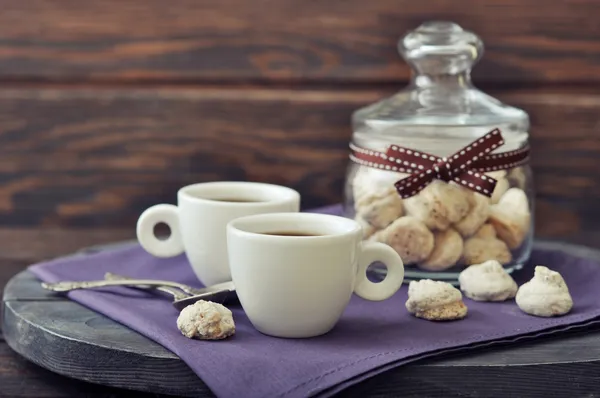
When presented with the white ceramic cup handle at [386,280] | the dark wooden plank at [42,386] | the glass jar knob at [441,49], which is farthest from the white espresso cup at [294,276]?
the glass jar knob at [441,49]

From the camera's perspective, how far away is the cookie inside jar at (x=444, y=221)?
91cm

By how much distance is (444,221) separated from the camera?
91cm

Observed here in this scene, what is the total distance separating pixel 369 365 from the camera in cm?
69

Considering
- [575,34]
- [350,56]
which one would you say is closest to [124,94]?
[350,56]

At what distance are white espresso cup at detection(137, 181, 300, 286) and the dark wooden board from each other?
133 millimetres

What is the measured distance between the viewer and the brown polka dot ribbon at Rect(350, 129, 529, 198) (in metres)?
0.92

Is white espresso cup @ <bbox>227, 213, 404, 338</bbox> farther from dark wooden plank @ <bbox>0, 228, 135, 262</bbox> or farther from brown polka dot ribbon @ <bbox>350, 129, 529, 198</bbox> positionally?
dark wooden plank @ <bbox>0, 228, 135, 262</bbox>

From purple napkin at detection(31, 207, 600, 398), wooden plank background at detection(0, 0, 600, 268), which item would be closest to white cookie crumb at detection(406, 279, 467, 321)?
purple napkin at detection(31, 207, 600, 398)

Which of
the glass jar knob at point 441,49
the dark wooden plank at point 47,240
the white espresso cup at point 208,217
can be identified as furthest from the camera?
the dark wooden plank at point 47,240

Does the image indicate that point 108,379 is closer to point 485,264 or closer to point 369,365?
point 369,365

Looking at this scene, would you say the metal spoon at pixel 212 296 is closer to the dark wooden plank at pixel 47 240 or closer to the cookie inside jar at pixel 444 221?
the cookie inside jar at pixel 444 221

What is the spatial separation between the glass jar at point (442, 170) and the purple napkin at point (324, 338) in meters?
0.06

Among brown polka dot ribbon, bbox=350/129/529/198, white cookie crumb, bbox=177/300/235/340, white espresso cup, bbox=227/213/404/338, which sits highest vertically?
brown polka dot ribbon, bbox=350/129/529/198

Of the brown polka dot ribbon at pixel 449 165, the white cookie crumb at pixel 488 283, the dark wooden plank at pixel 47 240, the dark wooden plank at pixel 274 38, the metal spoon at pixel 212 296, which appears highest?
the dark wooden plank at pixel 274 38
